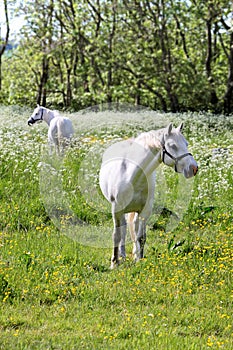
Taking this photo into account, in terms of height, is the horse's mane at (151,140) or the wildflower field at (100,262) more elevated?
the horse's mane at (151,140)

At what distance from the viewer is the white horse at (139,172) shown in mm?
7414

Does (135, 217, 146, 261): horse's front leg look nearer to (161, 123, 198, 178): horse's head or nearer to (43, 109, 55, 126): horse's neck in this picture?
(161, 123, 198, 178): horse's head

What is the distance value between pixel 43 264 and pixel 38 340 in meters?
2.21

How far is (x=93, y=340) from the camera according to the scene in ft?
17.8

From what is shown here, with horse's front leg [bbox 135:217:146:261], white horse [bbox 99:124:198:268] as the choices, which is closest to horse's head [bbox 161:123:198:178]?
white horse [bbox 99:124:198:268]

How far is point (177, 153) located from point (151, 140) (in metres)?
0.45

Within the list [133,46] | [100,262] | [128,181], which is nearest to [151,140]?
[128,181]

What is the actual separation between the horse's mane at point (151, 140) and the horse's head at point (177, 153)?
4.9 inches

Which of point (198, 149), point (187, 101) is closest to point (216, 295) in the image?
point (198, 149)

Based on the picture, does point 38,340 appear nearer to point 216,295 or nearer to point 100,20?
point 216,295

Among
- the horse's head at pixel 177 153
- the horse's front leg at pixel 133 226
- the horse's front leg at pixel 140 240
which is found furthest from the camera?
the horse's front leg at pixel 133 226

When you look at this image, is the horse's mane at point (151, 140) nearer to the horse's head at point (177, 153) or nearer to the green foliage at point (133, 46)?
the horse's head at point (177, 153)

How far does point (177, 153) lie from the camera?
7.38m

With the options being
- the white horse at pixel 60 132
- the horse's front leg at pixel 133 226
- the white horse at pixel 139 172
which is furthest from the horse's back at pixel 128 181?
the white horse at pixel 60 132
